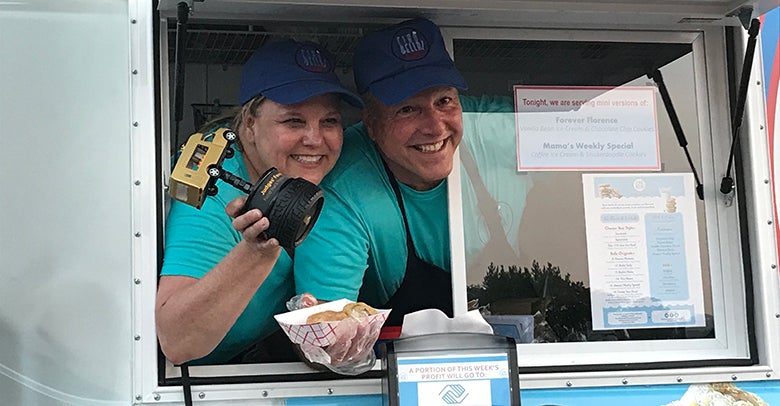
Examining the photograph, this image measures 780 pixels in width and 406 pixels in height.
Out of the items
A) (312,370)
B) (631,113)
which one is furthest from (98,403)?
(631,113)

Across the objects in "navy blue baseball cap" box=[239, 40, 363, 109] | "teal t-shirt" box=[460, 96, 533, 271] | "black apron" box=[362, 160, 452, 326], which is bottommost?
"black apron" box=[362, 160, 452, 326]

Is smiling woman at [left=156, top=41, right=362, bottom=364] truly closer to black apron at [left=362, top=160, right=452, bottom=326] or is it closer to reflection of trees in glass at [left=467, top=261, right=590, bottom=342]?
black apron at [left=362, top=160, right=452, bottom=326]

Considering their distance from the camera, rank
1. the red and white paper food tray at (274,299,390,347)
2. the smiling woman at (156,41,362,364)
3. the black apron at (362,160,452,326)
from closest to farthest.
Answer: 1. the red and white paper food tray at (274,299,390,347)
2. the smiling woman at (156,41,362,364)
3. the black apron at (362,160,452,326)

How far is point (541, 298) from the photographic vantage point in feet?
8.89

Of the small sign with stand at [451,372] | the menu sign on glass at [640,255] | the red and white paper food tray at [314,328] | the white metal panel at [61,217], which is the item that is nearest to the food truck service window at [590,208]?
the menu sign on glass at [640,255]

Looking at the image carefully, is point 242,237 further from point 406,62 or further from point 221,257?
point 406,62

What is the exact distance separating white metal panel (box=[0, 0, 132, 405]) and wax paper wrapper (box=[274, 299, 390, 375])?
0.44 metres

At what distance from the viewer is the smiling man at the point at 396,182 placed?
2627 millimetres

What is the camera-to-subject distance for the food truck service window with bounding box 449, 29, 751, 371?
2.71 metres

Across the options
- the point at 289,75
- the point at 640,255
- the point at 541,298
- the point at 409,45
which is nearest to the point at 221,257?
the point at 289,75

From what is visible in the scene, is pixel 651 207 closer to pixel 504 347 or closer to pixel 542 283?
pixel 542 283

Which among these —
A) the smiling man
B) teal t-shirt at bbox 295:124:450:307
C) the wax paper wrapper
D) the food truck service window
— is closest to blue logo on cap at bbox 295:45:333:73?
the smiling man

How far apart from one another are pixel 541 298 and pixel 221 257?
36.4 inches

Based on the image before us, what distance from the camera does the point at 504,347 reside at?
7.68 ft
